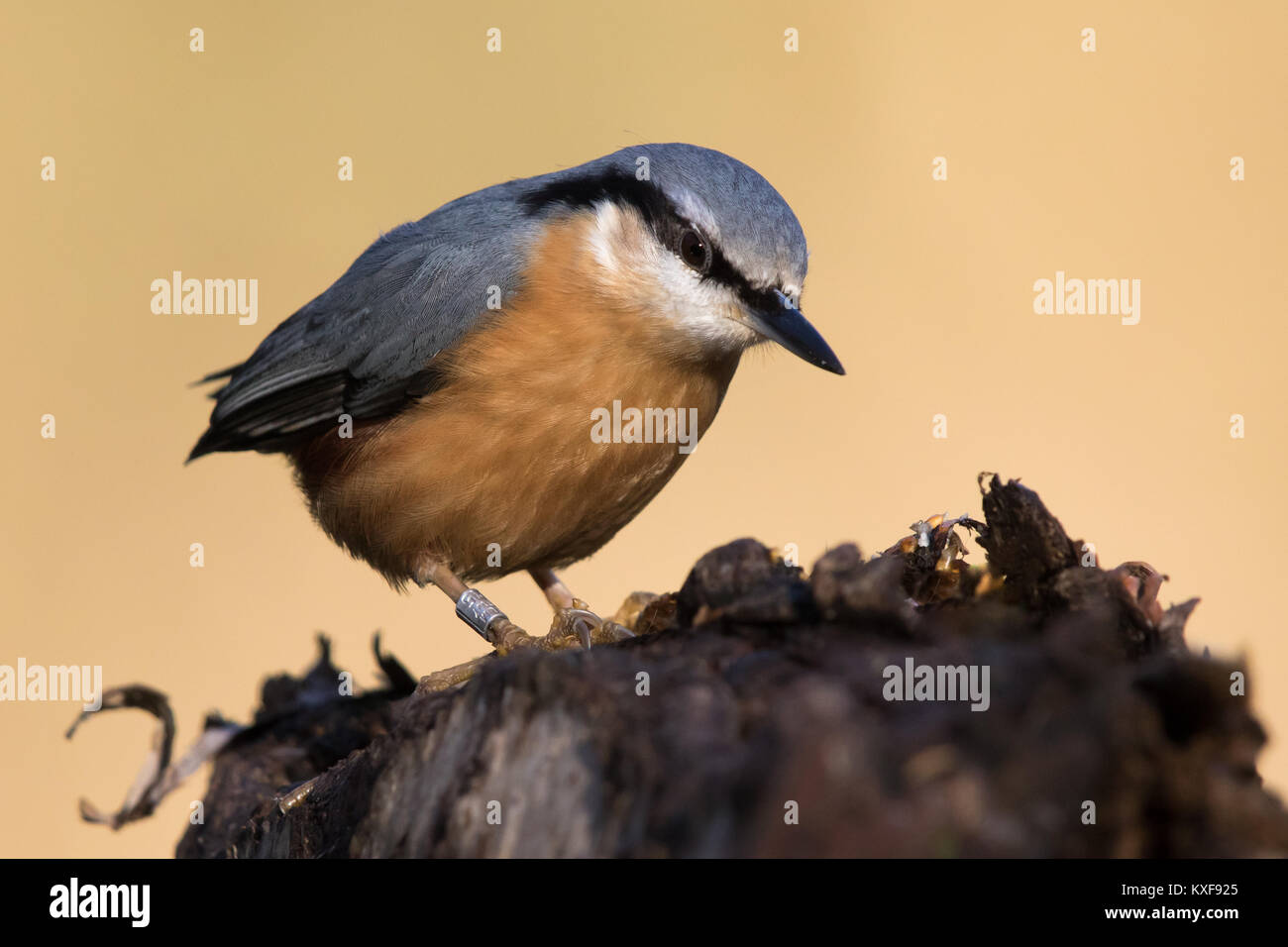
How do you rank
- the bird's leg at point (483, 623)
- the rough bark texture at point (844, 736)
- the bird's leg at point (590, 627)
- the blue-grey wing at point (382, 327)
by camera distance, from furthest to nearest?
the blue-grey wing at point (382, 327) < the bird's leg at point (483, 623) < the bird's leg at point (590, 627) < the rough bark texture at point (844, 736)

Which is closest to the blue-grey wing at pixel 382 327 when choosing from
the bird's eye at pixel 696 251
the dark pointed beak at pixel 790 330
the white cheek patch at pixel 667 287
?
the white cheek patch at pixel 667 287

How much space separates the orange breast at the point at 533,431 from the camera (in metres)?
3.31

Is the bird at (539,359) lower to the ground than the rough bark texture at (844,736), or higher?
higher

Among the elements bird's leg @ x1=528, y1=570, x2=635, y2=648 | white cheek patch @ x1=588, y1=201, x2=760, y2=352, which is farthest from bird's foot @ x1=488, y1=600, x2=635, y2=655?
white cheek patch @ x1=588, y1=201, x2=760, y2=352

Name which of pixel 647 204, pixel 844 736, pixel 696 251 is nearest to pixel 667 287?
pixel 696 251

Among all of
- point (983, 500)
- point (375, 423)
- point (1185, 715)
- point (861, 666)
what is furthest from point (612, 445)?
point (1185, 715)

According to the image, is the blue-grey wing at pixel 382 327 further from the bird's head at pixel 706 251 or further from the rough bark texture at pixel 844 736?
the rough bark texture at pixel 844 736

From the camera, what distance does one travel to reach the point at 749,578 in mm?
1829

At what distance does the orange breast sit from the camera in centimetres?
331

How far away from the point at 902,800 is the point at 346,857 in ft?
3.64

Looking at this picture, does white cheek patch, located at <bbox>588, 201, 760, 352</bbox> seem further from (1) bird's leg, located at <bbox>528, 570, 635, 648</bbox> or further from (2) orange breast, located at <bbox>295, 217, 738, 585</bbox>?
(1) bird's leg, located at <bbox>528, 570, 635, 648</bbox>

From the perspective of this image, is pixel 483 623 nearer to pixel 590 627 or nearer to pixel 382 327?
pixel 590 627

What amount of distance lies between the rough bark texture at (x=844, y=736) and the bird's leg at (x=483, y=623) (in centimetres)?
77

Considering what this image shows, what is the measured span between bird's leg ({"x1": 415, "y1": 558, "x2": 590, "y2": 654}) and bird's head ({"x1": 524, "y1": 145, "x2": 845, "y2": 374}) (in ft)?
3.32
